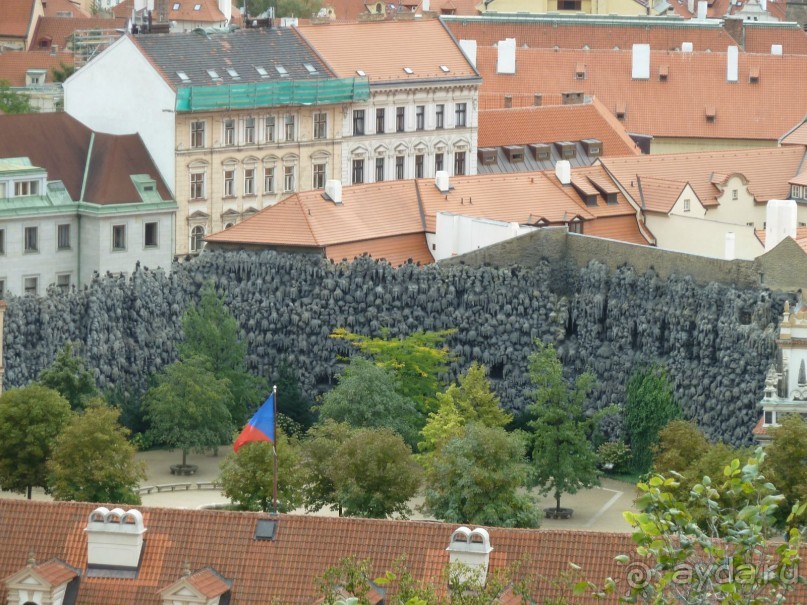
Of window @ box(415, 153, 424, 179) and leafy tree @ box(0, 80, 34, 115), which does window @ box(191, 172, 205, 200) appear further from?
leafy tree @ box(0, 80, 34, 115)

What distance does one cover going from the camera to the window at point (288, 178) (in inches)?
6432

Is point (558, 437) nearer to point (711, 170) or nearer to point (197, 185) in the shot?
point (711, 170)

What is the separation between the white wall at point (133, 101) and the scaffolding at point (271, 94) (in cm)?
122

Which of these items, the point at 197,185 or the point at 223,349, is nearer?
the point at 223,349

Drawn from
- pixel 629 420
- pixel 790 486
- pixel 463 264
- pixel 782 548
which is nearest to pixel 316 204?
pixel 463 264

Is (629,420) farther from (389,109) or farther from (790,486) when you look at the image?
(389,109)

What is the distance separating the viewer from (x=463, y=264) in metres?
138

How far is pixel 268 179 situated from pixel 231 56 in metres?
7.10

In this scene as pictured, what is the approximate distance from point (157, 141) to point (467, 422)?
37207mm

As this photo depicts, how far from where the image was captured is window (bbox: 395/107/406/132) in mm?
169500

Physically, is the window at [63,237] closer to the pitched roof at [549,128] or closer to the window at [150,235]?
the window at [150,235]

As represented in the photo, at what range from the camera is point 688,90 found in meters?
194

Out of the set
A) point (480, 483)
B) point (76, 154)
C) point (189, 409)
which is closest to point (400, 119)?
point (76, 154)

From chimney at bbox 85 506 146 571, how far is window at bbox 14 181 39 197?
64.4 m
